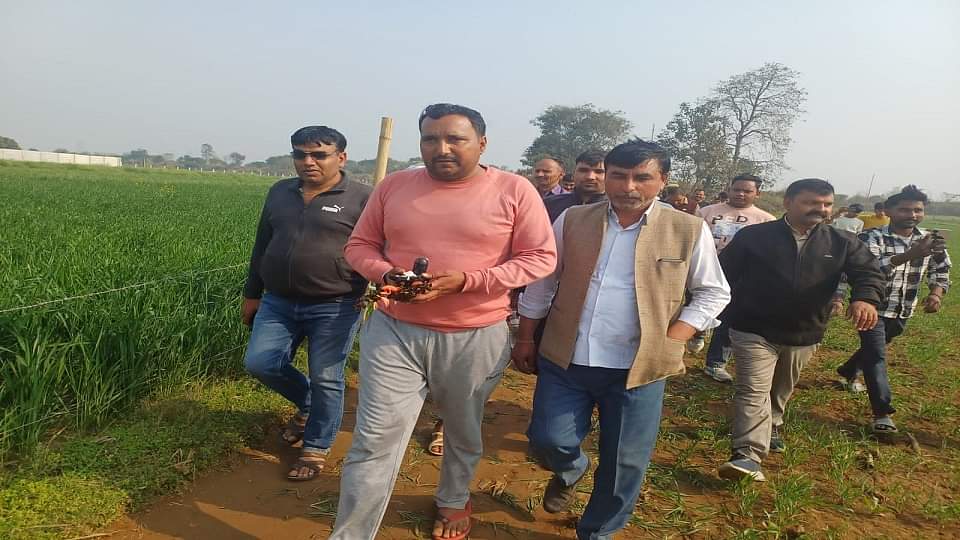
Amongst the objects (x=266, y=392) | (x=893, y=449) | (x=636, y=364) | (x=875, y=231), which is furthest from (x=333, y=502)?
(x=875, y=231)

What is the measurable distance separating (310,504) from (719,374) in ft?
11.9

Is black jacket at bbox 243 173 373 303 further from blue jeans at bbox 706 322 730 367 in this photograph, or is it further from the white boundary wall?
the white boundary wall

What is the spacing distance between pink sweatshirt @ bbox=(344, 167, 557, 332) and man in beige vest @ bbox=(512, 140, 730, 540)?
0.22 metres

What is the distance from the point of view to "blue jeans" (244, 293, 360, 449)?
282 centimetres

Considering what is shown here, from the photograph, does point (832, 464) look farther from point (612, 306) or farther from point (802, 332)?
point (612, 306)

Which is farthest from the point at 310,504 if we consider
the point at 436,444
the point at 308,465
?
the point at 436,444

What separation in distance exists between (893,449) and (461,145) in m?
3.54

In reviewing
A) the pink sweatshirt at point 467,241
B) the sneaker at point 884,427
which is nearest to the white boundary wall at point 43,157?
the pink sweatshirt at point 467,241

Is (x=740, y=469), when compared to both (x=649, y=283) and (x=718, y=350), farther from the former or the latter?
(x=718, y=350)

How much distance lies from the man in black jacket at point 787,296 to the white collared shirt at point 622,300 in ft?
3.35

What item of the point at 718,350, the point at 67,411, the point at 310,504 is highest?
the point at 718,350

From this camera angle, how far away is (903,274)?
4117 millimetres

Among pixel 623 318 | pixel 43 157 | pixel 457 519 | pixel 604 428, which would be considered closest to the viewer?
pixel 623 318

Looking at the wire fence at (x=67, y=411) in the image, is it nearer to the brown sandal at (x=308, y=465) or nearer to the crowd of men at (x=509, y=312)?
the crowd of men at (x=509, y=312)
